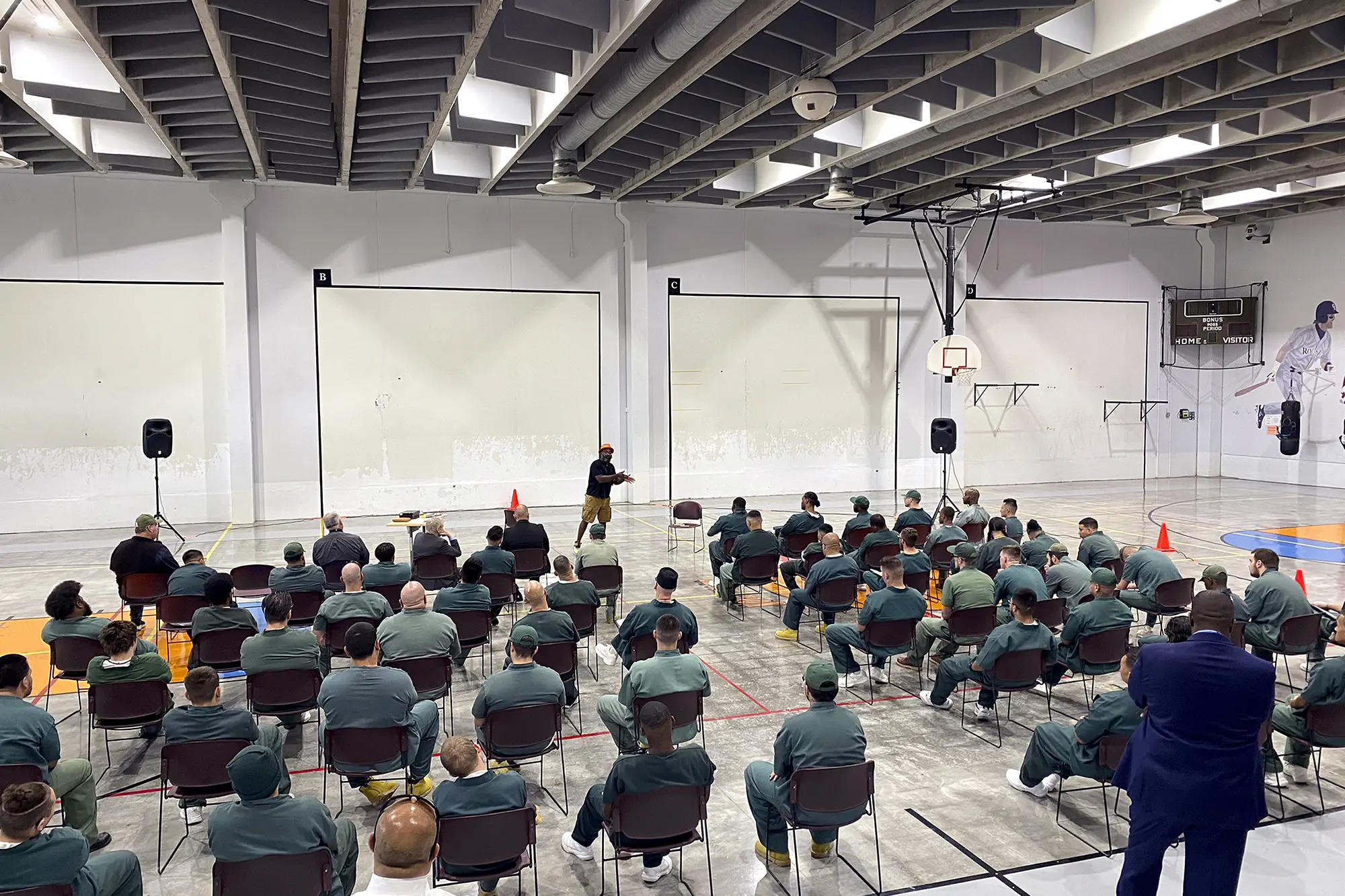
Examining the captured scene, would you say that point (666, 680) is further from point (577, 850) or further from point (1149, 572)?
point (1149, 572)

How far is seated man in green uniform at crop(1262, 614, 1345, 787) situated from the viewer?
5.32 metres

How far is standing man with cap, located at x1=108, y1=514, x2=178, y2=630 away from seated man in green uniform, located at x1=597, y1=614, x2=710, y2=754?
518cm

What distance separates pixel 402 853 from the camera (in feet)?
9.43

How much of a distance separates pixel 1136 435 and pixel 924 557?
15.5 metres

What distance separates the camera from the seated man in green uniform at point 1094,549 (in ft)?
29.9

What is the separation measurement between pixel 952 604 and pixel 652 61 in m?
5.76

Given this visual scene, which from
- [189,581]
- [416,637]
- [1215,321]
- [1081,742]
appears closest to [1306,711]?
[1081,742]

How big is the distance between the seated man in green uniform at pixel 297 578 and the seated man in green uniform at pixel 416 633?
5.75 feet

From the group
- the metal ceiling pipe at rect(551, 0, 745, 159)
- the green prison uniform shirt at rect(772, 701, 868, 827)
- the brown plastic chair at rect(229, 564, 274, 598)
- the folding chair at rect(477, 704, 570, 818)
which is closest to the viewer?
the green prison uniform shirt at rect(772, 701, 868, 827)

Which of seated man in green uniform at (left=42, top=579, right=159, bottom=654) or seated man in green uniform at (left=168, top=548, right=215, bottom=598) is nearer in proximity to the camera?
seated man in green uniform at (left=42, top=579, right=159, bottom=654)

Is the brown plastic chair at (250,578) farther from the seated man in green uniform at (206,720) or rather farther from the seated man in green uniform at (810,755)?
the seated man in green uniform at (810,755)

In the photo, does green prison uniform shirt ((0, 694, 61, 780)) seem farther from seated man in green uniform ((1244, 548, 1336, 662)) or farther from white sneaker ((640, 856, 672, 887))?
seated man in green uniform ((1244, 548, 1336, 662))

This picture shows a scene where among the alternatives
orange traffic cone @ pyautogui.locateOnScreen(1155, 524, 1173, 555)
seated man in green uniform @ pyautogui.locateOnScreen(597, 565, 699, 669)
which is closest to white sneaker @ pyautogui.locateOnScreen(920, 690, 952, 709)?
seated man in green uniform @ pyautogui.locateOnScreen(597, 565, 699, 669)

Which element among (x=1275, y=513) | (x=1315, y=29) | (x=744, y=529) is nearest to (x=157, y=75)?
(x=744, y=529)
